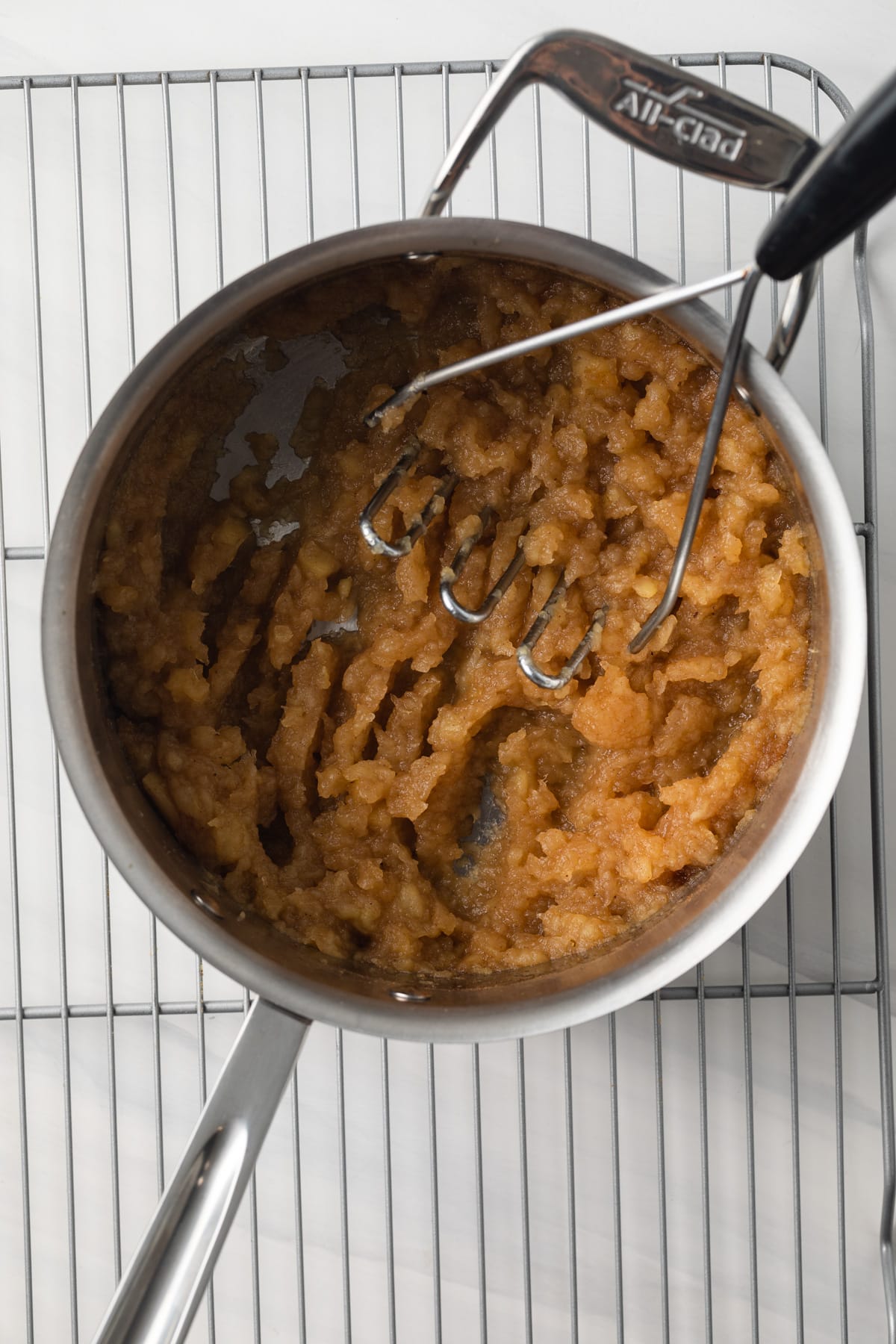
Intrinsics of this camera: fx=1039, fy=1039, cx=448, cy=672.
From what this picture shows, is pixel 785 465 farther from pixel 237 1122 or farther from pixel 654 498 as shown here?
pixel 237 1122

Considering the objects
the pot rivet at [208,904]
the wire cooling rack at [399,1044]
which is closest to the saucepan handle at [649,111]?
the wire cooling rack at [399,1044]

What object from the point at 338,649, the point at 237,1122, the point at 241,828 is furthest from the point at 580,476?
the point at 237,1122

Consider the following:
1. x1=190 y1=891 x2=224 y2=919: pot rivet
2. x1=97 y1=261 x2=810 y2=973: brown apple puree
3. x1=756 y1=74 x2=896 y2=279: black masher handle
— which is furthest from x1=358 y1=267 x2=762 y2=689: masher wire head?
x1=190 y1=891 x2=224 y2=919: pot rivet

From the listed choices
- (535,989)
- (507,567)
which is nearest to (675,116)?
(507,567)

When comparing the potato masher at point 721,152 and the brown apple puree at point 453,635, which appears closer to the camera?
the potato masher at point 721,152

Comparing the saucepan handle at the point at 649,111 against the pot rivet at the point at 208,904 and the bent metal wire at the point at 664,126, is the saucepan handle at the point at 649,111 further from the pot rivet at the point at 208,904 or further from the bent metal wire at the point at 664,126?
the pot rivet at the point at 208,904

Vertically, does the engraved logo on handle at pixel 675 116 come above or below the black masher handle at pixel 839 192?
above

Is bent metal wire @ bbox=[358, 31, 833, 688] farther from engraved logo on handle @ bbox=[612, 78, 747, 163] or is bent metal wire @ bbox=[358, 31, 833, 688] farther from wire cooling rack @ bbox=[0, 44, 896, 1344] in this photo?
wire cooling rack @ bbox=[0, 44, 896, 1344]
